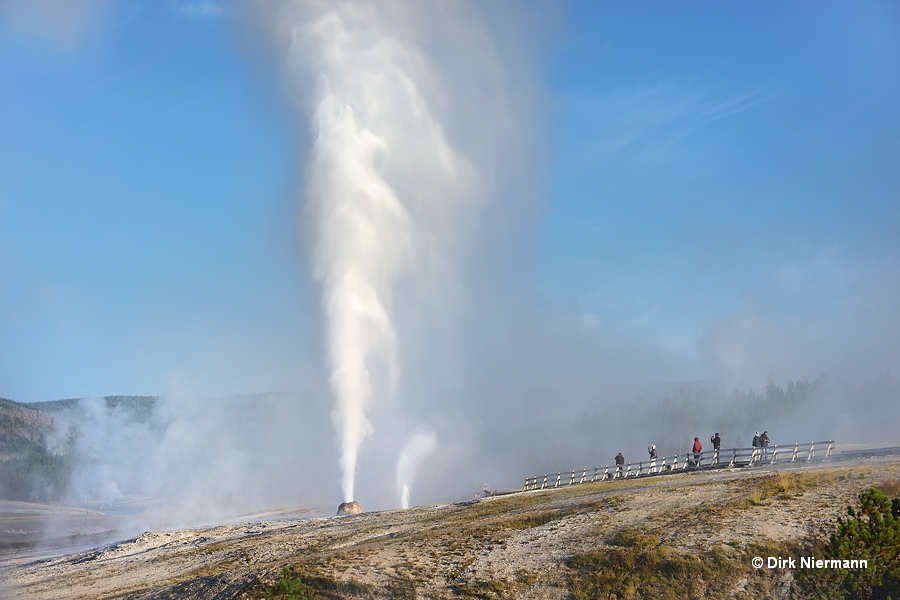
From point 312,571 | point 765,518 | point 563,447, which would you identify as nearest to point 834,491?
point 765,518

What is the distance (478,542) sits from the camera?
87.8 ft

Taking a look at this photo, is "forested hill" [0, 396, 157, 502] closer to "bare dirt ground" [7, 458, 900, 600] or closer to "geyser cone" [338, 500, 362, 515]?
"geyser cone" [338, 500, 362, 515]

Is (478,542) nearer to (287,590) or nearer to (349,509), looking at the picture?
(287,590)

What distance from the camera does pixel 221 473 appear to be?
9988cm

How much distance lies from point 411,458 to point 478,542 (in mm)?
38372

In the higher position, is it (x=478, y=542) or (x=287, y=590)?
(x=478, y=542)

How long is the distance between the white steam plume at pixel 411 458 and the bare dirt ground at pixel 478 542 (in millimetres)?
18293

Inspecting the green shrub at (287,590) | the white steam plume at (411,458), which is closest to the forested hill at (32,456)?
the white steam plume at (411,458)

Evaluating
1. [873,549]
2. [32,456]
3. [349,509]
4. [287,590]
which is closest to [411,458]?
[349,509]

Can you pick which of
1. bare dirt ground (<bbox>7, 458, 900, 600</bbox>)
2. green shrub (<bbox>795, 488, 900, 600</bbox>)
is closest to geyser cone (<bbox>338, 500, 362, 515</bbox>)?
bare dirt ground (<bbox>7, 458, 900, 600</bbox>)

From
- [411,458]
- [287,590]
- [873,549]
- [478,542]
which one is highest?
[411,458]

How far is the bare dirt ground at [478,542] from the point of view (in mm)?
23312

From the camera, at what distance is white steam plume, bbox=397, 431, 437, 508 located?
55.1m

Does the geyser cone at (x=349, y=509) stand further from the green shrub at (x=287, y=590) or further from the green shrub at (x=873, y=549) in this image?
the green shrub at (x=873, y=549)
